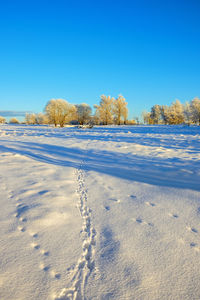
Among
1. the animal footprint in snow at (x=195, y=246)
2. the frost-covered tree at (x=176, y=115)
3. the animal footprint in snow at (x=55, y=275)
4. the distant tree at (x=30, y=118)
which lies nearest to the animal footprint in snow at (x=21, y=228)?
the animal footprint in snow at (x=55, y=275)

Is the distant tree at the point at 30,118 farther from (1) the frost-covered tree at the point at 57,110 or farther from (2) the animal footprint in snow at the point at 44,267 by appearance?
(2) the animal footprint in snow at the point at 44,267

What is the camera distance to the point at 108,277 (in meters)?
1.98

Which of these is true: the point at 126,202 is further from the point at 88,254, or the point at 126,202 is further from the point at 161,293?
the point at 161,293

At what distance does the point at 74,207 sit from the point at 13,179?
2.53 m

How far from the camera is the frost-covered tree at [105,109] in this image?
57.2m

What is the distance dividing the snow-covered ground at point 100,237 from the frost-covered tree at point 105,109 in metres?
53.9

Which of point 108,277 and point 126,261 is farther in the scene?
point 126,261

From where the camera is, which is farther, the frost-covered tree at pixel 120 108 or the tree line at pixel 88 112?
the frost-covered tree at pixel 120 108

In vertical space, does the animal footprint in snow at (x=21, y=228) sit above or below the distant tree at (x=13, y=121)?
below

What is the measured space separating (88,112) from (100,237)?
206 feet

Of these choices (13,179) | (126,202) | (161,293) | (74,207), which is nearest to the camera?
(161,293)

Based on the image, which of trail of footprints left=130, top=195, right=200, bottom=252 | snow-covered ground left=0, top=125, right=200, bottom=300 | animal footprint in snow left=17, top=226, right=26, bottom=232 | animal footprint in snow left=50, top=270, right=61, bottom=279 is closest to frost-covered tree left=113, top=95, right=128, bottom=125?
snow-covered ground left=0, top=125, right=200, bottom=300

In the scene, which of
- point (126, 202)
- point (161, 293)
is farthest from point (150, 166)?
point (161, 293)

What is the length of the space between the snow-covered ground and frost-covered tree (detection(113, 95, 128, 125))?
53.8 meters
